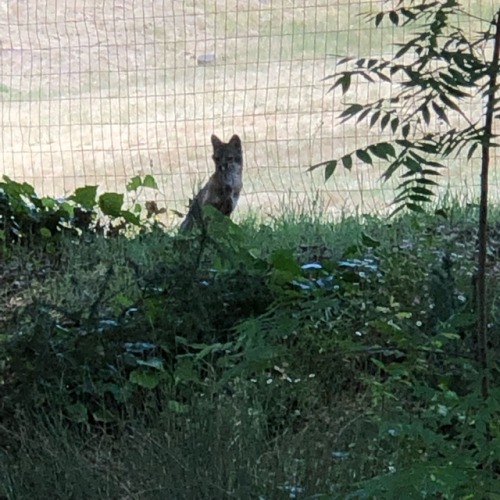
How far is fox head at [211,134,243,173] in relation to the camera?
8.23 m

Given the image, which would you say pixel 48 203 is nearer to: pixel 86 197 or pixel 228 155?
pixel 86 197

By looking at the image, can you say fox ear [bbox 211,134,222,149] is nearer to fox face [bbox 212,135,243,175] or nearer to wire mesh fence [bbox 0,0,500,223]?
fox face [bbox 212,135,243,175]

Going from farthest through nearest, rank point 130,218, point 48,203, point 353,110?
point 48,203, point 130,218, point 353,110

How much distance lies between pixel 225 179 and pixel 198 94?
1289mm

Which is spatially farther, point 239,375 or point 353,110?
point 239,375

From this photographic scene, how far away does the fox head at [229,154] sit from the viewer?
823cm

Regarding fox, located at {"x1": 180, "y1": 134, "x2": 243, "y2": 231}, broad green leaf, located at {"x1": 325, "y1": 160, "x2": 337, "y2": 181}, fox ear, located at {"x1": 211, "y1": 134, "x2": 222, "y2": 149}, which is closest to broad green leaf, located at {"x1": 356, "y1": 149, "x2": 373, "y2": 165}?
broad green leaf, located at {"x1": 325, "y1": 160, "x2": 337, "y2": 181}

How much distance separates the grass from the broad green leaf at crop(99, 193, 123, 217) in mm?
412

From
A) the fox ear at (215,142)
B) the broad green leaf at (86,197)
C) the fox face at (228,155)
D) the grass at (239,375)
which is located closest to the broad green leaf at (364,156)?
the grass at (239,375)

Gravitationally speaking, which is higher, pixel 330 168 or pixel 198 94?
pixel 330 168

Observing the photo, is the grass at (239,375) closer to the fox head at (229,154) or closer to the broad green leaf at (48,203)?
the broad green leaf at (48,203)

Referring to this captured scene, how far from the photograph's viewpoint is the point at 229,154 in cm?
834

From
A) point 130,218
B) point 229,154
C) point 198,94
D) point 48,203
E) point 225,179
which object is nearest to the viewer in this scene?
point 130,218

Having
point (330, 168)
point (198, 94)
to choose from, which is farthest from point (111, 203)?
point (330, 168)
